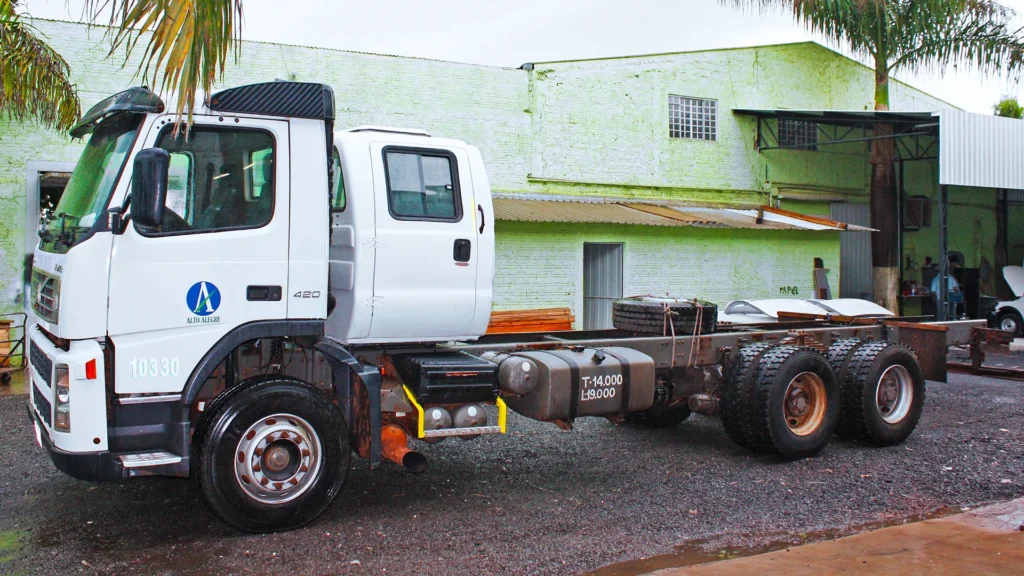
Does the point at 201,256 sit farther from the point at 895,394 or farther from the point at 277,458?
the point at 895,394

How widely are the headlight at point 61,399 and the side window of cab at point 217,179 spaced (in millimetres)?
1023

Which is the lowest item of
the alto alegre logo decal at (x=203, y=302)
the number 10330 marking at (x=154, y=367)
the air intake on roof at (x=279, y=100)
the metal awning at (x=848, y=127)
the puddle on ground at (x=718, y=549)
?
the puddle on ground at (x=718, y=549)

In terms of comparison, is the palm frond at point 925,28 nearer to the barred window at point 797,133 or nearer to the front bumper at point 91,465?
the barred window at point 797,133

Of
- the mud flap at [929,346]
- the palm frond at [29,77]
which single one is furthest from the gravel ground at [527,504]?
the palm frond at [29,77]

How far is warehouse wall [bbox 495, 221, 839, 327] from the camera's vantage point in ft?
58.8

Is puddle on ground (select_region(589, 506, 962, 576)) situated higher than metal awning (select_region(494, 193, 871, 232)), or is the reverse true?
metal awning (select_region(494, 193, 871, 232))

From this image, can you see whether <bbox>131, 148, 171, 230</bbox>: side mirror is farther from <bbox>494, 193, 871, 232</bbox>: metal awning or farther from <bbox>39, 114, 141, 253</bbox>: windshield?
<bbox>494, 193, 871, 232</bbox>: metal awning

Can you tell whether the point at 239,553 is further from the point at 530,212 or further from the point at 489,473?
the point at 530,212

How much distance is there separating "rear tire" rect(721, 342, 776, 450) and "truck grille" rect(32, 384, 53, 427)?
5492 millimetres

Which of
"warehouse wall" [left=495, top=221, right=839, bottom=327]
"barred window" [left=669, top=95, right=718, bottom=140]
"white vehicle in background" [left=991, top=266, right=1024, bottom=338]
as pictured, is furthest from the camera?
"white vehicle in background" [left=991, top=266, right=1024, bottom=338]

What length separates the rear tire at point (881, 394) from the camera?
339 inches

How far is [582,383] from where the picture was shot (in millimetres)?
6957

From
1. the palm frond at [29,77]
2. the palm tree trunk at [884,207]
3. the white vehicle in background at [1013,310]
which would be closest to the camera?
the palm frond at [29,77]

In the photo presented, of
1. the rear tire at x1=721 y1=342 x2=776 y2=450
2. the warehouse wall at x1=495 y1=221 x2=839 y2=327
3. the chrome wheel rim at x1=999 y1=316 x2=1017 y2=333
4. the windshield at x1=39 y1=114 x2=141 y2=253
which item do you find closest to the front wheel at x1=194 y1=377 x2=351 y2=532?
the windshield at x1=39 y1=114 x2=141 y2=253
